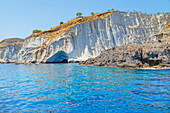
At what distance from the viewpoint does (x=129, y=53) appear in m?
26.9

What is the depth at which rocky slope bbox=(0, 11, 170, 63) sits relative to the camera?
53062 mm

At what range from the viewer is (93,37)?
5594cm

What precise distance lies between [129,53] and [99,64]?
7785 mm

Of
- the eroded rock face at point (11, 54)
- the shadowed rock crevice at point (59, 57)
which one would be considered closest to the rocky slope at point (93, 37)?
the shadowed rock crevice at point (59, 57)

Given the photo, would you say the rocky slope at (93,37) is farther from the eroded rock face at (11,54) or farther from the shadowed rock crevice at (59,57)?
the eroded rock face at (11,54)

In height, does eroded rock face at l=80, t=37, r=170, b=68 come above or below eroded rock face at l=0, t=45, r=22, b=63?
below

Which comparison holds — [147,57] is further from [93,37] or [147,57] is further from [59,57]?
[59,57]

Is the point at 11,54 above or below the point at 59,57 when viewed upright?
above

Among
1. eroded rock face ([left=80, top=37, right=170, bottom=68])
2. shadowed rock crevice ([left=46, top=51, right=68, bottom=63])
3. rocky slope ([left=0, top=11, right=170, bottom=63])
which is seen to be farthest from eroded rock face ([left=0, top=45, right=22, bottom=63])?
eroded rock face ([left=80, top=37, right=170, bottom=68])

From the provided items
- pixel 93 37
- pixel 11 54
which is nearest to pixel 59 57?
pixel 93 37

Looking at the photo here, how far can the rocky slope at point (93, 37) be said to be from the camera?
5306cm

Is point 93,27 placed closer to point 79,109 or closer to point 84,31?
point 84,31

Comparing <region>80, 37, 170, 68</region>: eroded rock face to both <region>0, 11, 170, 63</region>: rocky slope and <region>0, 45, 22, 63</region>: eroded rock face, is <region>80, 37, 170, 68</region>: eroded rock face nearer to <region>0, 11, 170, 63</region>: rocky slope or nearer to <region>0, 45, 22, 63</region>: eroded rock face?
<region>0, 11, 170, 63</region>: rocky slope

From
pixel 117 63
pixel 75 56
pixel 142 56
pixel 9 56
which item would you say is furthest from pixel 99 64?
pixel 9 56
